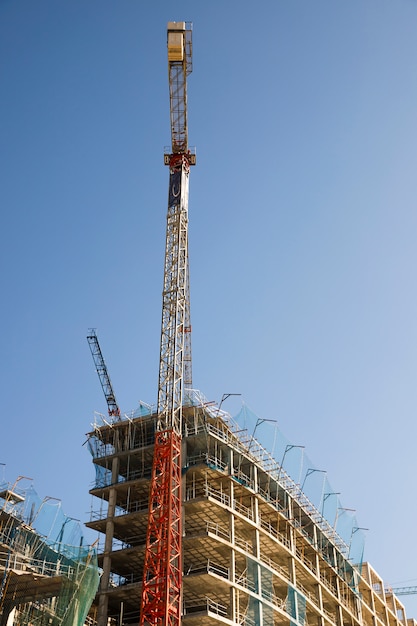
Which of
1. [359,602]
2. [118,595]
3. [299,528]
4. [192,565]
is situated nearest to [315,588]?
[299,528]

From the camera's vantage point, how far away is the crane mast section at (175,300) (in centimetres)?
5625

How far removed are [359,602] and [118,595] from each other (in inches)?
1254

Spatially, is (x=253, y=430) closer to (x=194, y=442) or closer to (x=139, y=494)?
(x=194, y=442)

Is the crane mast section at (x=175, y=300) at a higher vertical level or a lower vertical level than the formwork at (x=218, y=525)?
higher

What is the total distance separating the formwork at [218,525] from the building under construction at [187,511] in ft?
0.30

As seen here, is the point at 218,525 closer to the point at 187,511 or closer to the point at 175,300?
the point at 187,511

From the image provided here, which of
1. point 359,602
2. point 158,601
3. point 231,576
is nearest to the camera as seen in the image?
point 158,601

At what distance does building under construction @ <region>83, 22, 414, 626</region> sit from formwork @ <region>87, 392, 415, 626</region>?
0.09m

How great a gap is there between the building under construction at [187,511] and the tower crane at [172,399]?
8 cm

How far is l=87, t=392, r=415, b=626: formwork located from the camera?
52.4 meters

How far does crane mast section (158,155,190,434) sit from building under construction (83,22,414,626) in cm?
10

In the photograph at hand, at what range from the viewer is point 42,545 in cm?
5656

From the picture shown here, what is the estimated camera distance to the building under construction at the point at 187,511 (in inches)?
1998

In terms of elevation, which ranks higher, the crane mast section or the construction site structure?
the crane mast section
